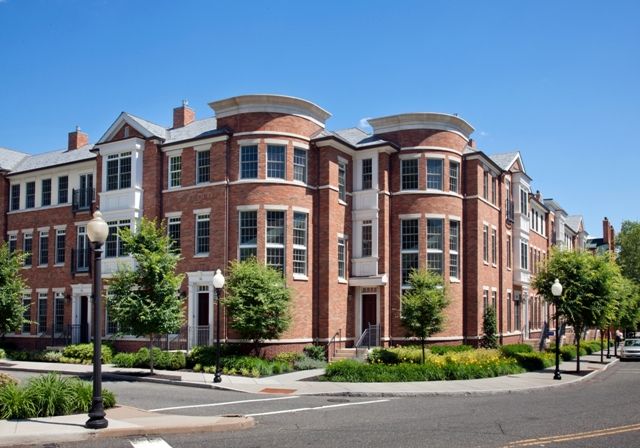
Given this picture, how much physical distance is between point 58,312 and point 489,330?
23651 mm

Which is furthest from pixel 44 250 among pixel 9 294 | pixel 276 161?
pixel 276 161

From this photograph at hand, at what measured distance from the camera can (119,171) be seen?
34969 millimetres

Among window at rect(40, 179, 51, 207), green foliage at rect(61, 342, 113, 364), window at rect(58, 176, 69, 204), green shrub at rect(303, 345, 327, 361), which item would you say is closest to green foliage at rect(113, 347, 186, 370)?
green foliage at rect(61, 342, 113, 364)

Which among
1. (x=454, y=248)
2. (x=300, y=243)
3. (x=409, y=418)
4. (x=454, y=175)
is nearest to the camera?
(x=409, y=418)

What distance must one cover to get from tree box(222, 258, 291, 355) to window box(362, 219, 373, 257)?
26.9ft

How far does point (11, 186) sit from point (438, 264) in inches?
1024

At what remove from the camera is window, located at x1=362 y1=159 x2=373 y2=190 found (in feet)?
116

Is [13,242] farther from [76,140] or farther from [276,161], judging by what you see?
[276,161]

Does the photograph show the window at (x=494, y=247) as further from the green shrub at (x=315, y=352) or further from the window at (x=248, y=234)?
the window at (x=248, y=234)

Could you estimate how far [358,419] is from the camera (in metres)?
15.9

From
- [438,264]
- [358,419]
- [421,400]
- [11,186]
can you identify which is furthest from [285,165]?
[11,186]

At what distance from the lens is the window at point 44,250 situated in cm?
3916

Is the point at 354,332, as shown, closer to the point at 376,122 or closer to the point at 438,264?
the point at 438,264

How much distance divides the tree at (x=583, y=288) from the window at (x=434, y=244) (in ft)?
18.2
